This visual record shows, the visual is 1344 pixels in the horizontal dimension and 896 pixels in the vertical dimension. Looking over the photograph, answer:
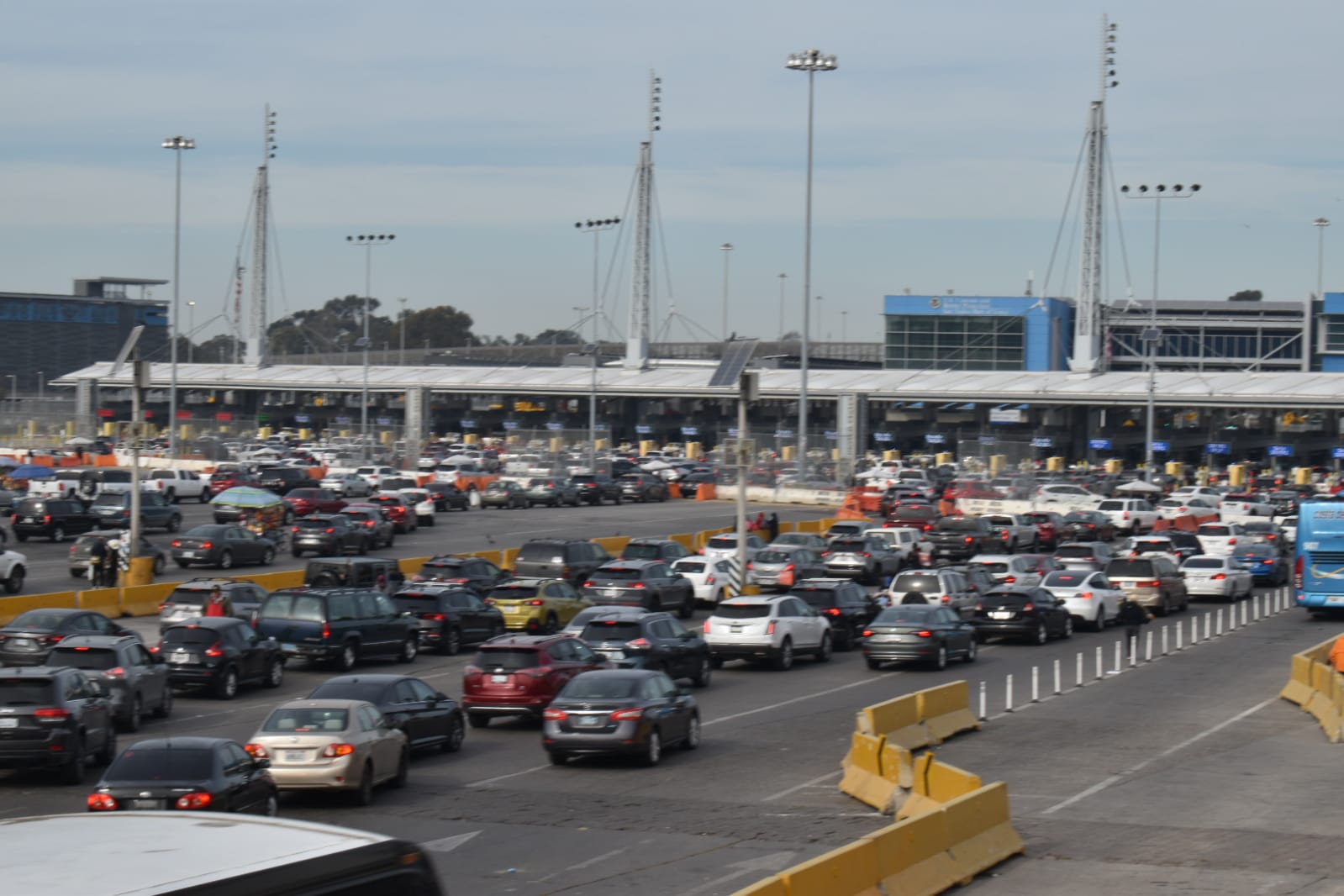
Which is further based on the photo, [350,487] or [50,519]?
[350,487]

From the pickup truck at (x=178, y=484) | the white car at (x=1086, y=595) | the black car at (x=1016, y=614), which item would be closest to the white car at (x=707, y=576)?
the black car at (x=1016, y=614)

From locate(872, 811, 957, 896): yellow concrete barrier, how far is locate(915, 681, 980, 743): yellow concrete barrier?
25.5 feet

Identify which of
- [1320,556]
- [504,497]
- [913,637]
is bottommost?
[913,637]

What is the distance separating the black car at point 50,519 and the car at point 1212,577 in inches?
1294

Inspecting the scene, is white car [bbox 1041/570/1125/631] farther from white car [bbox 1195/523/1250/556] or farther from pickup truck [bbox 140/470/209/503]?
pickup truck [bbox 140/470/209/503]

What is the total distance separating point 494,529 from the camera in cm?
5947

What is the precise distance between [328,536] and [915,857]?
121 ft

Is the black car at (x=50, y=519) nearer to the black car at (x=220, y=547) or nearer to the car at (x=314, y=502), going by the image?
the car at (x=314, y=502)

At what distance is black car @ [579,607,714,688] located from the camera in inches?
1054

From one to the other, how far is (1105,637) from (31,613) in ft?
73.5

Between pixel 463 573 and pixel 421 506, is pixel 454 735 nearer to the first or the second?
pixel 463 573

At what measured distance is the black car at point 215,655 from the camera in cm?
2622

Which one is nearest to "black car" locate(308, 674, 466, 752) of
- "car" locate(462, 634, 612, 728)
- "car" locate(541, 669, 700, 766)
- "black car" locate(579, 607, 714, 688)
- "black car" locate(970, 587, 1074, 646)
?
"car" locate(541, 669, 700, 766)

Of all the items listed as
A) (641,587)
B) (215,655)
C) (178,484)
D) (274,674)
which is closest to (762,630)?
(641,587)
